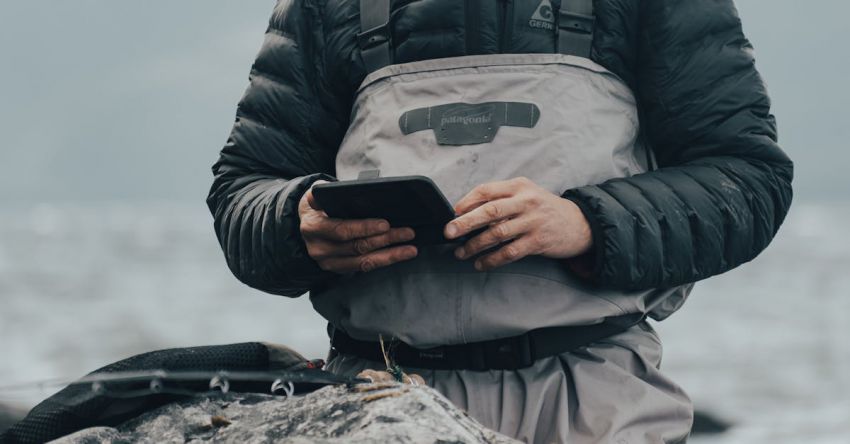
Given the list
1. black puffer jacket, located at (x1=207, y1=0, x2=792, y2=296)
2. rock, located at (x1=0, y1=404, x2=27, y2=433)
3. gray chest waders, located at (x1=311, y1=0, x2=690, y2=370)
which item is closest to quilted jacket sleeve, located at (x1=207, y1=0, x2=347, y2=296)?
black puffer jacket, located at (x1=207, y1=0, x2=792, y2=296)

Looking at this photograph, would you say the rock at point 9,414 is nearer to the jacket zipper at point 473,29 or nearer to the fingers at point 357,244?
the fingers at point 357,244

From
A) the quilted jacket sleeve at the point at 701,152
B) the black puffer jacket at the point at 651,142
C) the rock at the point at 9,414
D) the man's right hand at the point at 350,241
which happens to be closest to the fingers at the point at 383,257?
the man's right hand at the point at 350,241

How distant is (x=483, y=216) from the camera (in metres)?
2.59

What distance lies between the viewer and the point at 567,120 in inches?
112

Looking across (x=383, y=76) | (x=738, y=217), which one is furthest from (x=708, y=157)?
(x=383, y=76)

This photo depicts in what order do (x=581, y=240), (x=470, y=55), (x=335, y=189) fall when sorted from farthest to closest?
(x=470, y=55), (x=581, y=240), (x=335, y=189)

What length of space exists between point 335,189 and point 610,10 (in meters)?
0.93

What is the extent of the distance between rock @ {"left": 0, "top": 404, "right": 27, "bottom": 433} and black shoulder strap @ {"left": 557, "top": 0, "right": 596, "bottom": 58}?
8.20 feet

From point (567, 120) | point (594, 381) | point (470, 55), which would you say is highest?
point (470, 55)

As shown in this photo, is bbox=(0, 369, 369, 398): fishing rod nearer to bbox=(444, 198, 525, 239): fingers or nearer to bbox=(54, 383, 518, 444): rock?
bbox=(54, 383, 518, 444): rock

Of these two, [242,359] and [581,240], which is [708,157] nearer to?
[581,240]

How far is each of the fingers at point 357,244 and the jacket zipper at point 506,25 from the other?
598 mm

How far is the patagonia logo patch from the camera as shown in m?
2.85

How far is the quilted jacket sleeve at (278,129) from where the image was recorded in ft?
10.5
